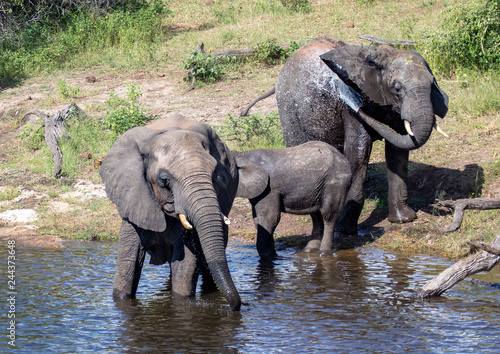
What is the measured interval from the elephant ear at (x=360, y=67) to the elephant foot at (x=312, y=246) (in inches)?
77.1

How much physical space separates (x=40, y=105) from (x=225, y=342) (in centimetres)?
1044

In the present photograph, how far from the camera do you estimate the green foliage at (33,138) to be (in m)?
12.5

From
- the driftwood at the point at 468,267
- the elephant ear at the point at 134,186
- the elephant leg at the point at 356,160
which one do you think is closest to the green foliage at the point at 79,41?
the elephant leg at the point at 356,160

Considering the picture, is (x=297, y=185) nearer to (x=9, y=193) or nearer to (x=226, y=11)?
(x=9, y=193)

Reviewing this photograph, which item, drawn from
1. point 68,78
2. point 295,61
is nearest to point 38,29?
point 68,78

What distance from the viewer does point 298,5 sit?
19.5 metres

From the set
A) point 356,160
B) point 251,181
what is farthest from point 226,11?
point 251,181

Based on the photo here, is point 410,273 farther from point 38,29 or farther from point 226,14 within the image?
point 226,14

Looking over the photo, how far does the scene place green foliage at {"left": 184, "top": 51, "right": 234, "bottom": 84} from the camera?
586 inches

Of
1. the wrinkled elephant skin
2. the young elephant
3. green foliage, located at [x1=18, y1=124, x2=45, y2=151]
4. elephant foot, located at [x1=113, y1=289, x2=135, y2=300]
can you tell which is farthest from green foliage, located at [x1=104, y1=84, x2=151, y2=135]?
elephant foot, located at [x1=113, y1=289, x2=135, y2=300]

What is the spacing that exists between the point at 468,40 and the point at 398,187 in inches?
203

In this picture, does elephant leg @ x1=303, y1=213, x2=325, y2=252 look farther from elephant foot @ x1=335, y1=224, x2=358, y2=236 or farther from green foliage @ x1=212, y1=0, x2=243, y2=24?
green foliage @ x1=212, y1=0, x2=243, y2=24

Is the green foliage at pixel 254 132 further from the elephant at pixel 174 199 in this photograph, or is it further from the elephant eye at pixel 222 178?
the elephant eye at pixel 222 178

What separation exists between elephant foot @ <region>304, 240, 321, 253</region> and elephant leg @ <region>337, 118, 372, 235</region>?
666mm
